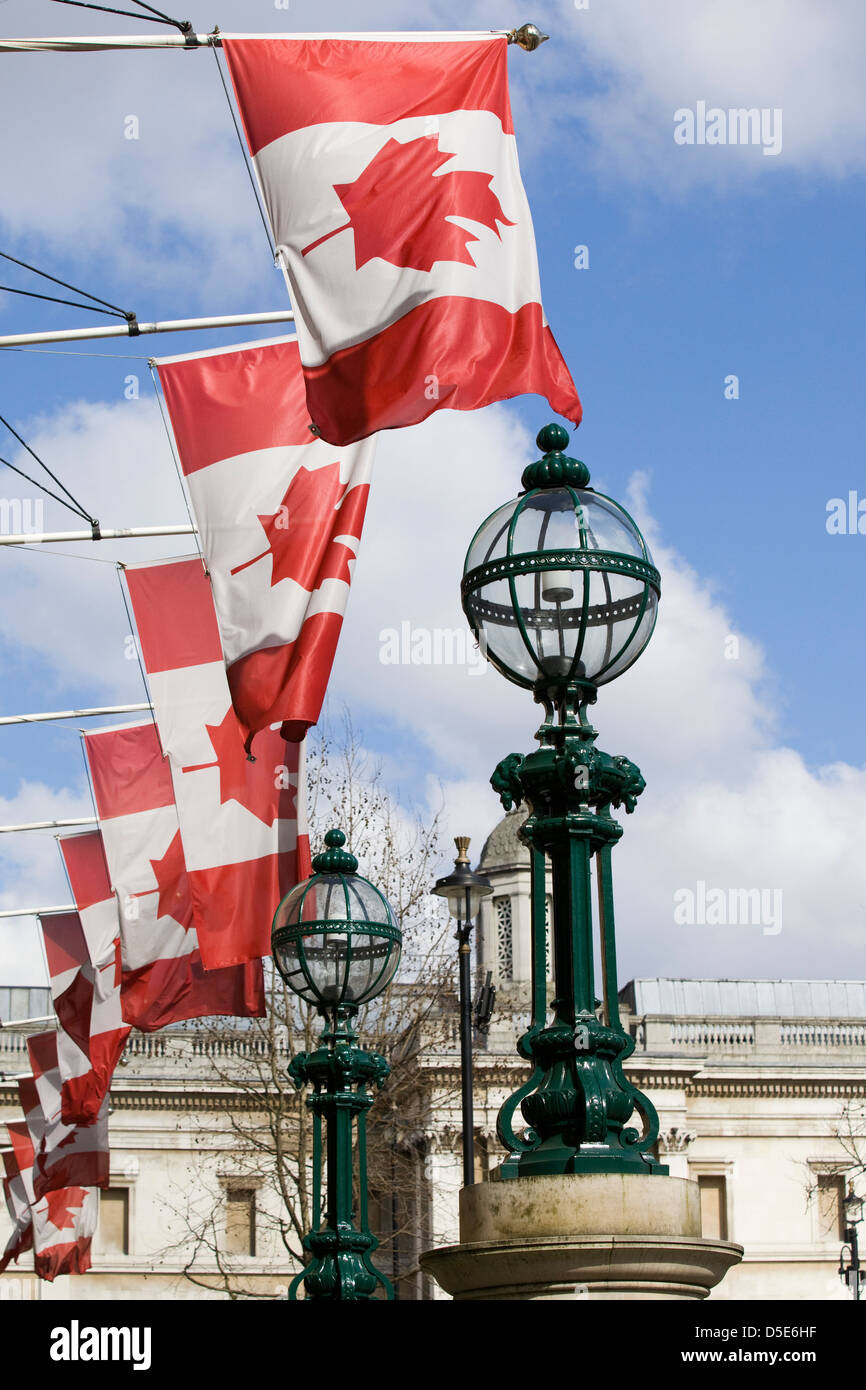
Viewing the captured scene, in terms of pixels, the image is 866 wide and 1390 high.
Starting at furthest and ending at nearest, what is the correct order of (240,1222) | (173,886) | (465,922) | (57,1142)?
(240,1222) < (57,1142) < (465,922) < (173,886)

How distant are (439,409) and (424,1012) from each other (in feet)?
74.2

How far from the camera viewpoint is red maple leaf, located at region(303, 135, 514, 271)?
31.9ft

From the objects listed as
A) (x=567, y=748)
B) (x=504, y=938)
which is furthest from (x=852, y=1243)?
(x=567, y=748)

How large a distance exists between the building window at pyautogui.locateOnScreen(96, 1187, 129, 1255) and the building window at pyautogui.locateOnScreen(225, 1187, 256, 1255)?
102 inches

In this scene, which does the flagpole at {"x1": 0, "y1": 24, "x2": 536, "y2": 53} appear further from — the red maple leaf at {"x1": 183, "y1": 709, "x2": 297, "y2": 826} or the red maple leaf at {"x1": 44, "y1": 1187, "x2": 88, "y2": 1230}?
the red maple leaf at {"x1": 44, "y1": 1187, "x2": 88, "y2": 1230}

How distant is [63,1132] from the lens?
26516 mm

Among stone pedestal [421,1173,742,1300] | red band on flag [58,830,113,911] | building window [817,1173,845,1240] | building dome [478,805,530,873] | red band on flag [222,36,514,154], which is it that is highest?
building dome [478,805,530,873]

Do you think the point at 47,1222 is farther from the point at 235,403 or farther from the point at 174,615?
the point at 235,403

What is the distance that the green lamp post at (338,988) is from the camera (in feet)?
→ 35.4

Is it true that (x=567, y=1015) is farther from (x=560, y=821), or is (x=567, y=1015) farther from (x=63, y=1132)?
(x=63, y=1132)

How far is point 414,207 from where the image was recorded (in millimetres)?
9820

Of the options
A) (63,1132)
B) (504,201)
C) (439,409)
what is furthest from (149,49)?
(63,1132)

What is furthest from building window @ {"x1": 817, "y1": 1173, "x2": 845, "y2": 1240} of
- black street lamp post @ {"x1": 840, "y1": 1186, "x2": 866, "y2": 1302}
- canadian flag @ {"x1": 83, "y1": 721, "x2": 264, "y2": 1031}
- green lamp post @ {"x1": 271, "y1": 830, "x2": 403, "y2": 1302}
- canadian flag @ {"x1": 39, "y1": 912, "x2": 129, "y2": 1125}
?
green lamp post @ {"x1": 271, "y1": 830, "x2": 403, "y2": 1302}

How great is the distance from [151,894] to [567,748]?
→ 12442 mm
